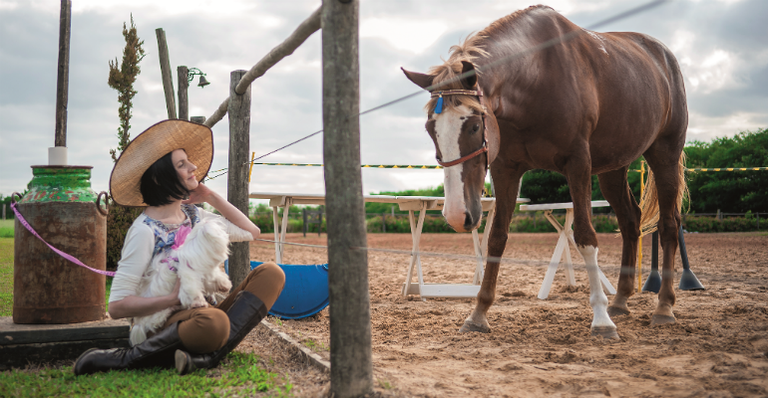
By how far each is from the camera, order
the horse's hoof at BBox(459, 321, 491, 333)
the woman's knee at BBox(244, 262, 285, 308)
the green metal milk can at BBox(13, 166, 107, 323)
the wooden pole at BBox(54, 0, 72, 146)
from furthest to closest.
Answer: the wooden pole at BBox(54, 0, 72, 146)
the horse's hoof at BBox(459, 321, 491, 333)
the green metal milk can at BBox(13, 166, 107, 323)
the woman's knee at BBox(244, 262, 285, 308)

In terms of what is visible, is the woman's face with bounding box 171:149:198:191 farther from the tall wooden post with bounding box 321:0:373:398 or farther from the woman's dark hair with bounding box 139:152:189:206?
the tall wooden post with bounding box 321:0:373:398

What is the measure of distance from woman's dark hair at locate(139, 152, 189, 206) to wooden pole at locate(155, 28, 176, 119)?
4.84 meters

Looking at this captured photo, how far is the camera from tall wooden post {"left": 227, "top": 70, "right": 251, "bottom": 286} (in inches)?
138

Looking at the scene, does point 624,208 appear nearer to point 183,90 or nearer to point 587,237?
point 587,237

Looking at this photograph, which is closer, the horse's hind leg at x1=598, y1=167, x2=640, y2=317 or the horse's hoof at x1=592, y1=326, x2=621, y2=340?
the horse's hoof at x1=592, y1=326, x2=621, y2=340

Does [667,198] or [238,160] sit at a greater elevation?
[238,160]

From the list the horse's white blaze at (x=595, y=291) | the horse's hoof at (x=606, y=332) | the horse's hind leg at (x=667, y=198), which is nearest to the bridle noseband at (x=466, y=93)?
the horse's white blaze at (x=595, y=291)

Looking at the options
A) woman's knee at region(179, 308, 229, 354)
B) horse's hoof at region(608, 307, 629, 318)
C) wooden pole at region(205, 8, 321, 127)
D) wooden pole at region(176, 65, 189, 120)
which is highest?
wooden pole at region(176, 65, 189, 120)

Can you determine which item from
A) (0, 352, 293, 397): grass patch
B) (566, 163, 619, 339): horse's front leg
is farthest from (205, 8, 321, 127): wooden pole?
(566, 163, 619, 339): horse's front leg

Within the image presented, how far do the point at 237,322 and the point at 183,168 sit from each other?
752 mm

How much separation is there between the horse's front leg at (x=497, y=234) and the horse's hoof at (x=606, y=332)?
65 centimetres

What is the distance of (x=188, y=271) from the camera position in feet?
7.04

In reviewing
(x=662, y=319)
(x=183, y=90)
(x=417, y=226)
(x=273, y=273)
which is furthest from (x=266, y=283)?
(x=183, y=90)

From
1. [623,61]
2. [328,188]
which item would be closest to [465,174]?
[328,188]
